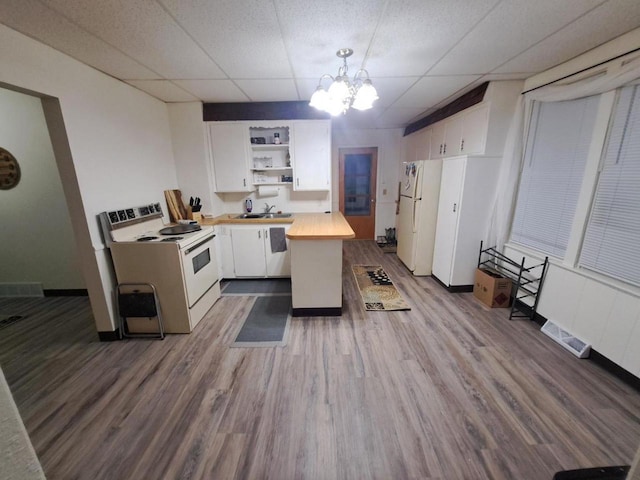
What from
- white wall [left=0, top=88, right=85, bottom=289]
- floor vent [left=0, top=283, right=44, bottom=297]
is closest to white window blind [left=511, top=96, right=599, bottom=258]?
white wall [left=0, top=88, right=85, bottom=289]

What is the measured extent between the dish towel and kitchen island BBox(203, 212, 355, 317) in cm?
64

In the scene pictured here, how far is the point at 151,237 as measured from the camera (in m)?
2.58

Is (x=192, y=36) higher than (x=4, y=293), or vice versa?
(x=192, y=36)

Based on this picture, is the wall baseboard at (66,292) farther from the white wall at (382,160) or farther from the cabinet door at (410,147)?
the cabinet door at (410,147)

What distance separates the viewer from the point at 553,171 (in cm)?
252

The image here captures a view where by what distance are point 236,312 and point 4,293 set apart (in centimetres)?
306

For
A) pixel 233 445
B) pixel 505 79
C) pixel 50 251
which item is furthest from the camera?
pixel 50 251

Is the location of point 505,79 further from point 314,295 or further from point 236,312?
point 236,312

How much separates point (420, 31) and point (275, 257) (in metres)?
2.80

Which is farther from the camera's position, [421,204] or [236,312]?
[421,204]

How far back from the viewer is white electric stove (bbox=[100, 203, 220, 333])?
2379mm

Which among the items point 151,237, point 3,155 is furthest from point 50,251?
point 151,237

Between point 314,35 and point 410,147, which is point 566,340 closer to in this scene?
point 314,35

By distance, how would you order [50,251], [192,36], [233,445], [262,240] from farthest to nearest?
[262,240] < [50,251] < [192,36] < [233,445]
